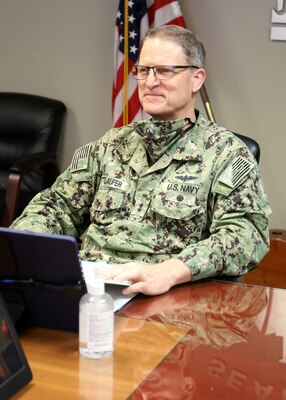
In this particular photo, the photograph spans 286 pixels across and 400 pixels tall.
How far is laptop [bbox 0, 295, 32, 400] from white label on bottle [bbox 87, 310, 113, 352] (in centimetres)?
13

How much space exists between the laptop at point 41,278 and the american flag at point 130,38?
2.37 m

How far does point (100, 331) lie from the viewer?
1.26 meters

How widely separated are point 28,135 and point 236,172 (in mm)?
2093

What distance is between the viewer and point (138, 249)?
198 centimetres

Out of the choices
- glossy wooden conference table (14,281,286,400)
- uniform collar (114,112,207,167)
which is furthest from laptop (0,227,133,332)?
uniform collar (114,112,207,167)

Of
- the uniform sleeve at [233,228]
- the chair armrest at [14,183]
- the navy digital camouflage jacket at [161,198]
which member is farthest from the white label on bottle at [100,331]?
the chair armrest at [14,183]

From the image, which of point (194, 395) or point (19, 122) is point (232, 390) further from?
point (19, 122)

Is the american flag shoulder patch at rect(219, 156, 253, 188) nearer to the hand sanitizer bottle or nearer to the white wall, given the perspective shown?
the hand sanitizer bottle

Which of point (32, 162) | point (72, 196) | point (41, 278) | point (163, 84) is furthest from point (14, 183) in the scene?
point (41, 278)

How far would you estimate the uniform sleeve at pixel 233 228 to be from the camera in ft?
5.79

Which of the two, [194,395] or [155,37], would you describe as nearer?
[194,395]

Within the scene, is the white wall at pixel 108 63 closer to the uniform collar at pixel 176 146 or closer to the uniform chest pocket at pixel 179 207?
the uniform collar at pixel 176 146

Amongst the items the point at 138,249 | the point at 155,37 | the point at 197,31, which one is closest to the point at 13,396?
the point at 138,249

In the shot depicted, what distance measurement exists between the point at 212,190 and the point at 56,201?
49 centimetres
